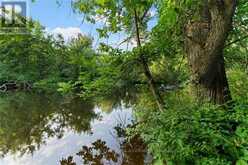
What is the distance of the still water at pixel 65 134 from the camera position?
16.2 feet

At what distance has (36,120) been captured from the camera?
30.7ft

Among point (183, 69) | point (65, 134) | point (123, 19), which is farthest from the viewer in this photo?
point (65, 134)

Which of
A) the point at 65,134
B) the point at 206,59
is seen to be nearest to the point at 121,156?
the point at 206,59

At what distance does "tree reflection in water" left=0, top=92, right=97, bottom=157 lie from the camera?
7245 mm

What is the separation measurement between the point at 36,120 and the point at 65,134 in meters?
1.87

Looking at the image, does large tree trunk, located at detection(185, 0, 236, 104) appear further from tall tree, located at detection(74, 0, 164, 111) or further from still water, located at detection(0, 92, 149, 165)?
still water, located at detection(0, 92, 149, 165)

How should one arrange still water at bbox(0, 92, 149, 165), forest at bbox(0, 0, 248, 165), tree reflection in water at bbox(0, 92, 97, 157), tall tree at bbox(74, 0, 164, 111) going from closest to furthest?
forest at bbox(0, 0, 248, 165) → tall tree at bbox(74, 0, 164, 111) → still water at bbox(0, 92, 149, 165) → tree reflection in water at bbox(0, 92, 97, 157)

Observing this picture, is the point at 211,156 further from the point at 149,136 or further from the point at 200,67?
the point at 200,67

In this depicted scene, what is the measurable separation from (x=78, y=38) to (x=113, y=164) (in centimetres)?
1173

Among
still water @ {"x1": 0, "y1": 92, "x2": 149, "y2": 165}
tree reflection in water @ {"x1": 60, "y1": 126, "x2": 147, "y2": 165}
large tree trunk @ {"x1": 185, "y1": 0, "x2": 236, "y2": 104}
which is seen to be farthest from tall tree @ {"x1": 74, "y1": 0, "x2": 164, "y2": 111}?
still water @ {"x1": 0, "y1": 92, "x2": 149, "y2": 165}

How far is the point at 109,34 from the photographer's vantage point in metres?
3.90

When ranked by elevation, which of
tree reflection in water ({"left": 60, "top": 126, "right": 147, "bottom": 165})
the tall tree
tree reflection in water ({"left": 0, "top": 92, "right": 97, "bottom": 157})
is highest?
the tall tree

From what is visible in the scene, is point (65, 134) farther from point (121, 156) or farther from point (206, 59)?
point (206, 59)

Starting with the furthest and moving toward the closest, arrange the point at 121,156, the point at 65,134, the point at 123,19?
1. the point at 65,134
2. the point at 121,156
3. the point at 123,19
